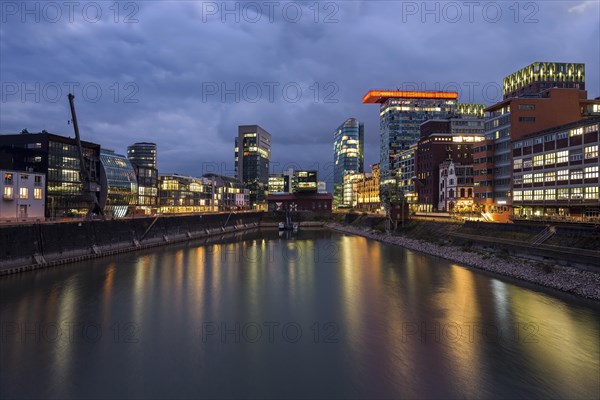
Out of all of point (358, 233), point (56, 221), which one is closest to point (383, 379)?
point (56, 221)

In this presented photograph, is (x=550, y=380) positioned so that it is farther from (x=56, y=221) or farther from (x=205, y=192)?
(x=205, y=192)

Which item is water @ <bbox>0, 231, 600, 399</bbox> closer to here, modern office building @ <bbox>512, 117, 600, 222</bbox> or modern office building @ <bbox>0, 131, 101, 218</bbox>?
modern office building @ <bbox>512, 117, 600, 222</bbox>

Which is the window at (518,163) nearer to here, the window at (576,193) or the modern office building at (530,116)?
the modern office building at (530,116)

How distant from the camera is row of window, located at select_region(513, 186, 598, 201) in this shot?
64.4m

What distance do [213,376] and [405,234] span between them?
8497 centimetres

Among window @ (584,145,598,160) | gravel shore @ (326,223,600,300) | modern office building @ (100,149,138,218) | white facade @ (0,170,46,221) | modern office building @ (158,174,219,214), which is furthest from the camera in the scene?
modern office building @ (158,174,219,214)

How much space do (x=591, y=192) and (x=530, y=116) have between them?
28585 mm

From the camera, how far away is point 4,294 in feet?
136

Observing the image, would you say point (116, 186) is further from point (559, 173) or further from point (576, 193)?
point (576, 193)

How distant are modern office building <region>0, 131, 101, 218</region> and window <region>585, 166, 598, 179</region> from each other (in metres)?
99.6

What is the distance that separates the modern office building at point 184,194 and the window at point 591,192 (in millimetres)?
112973

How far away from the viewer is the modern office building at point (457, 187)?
11531 cm

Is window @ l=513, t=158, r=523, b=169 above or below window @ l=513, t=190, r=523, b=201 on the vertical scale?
above

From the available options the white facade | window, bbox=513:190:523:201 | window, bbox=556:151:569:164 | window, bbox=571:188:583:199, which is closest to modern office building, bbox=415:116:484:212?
window, bbox=513:190:523:201
